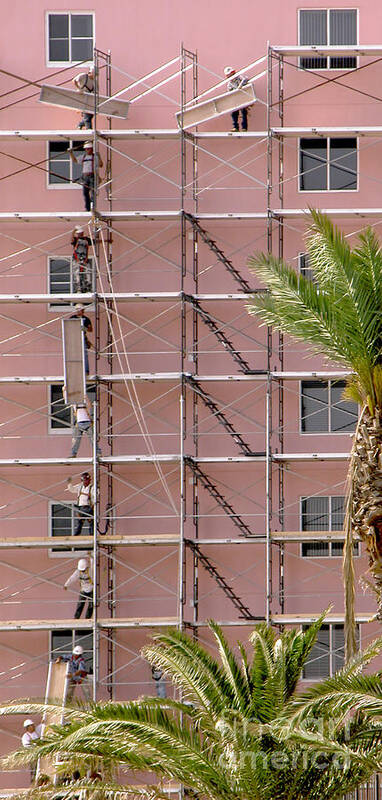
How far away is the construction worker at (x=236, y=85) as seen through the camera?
31516mm

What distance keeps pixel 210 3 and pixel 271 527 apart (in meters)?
11.5

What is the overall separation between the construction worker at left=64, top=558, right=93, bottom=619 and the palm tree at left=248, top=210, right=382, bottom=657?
403 inches

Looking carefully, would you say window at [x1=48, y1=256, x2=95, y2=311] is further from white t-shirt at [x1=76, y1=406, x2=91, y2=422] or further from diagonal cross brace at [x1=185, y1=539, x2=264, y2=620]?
diagonal cross brace at [x1=185, y1=539, x2=264, y2=620]

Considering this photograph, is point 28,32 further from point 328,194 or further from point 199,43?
point 328,194

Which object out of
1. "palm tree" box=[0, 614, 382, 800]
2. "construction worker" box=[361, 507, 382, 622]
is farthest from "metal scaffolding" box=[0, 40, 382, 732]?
"construction worker" box=[361, 507, 382, 622]

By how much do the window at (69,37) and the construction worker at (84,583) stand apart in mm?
11012

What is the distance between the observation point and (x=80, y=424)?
100ft

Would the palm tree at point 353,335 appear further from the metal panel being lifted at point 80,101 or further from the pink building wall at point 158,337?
the metal panel being lifted at point 80,101

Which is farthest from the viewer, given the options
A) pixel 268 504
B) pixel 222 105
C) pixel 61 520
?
pixel 61 520

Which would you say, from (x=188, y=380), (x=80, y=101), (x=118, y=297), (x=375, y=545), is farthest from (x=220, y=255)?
(x=375, y=545)

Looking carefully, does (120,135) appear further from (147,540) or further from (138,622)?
(138,622)

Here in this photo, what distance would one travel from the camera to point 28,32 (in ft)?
106

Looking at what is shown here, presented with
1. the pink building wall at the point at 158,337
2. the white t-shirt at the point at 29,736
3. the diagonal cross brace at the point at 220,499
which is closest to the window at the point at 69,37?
the pink building wall at the point at 158,337

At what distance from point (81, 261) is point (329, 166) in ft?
19.3
